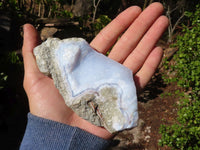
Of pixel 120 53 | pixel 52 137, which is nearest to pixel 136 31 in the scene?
pixel 120 53

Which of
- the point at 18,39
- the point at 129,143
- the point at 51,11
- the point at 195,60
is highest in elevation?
the point at 195,60

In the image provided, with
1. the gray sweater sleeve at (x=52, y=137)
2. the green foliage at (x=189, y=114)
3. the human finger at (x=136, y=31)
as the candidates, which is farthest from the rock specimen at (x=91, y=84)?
the green foliage at (x=189, y=114)

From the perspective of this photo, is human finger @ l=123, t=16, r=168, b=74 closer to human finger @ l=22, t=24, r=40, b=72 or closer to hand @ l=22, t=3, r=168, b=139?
hand @ l=22, t=3, r=168, b=139

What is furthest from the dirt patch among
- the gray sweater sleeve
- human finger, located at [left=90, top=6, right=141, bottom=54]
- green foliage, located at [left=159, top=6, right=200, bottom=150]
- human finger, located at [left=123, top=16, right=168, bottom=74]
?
the gray sweater sleeve

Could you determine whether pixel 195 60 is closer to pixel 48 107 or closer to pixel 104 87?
pixel 104 87

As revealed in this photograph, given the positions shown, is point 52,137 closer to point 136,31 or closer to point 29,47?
point 29,47

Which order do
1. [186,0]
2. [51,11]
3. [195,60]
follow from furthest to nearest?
1. [186,0]
2. [51,11]
3. [195,60]

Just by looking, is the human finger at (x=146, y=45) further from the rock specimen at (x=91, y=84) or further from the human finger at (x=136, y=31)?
the rock specimen at (x=91, y=84)

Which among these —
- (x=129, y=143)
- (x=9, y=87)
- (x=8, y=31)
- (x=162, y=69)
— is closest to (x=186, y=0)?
(x=162, y=69)
